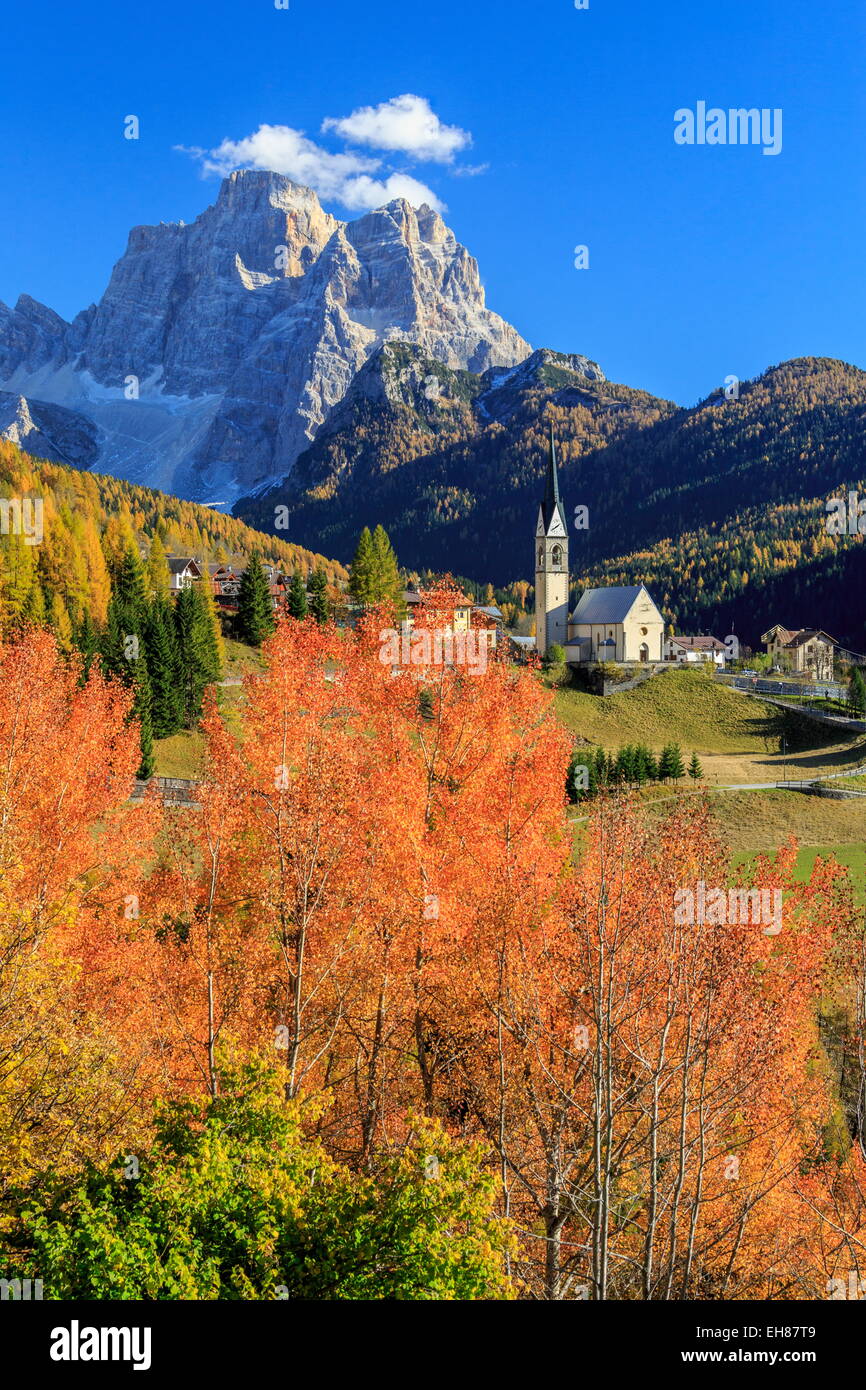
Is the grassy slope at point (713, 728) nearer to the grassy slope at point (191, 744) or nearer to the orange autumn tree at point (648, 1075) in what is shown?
the grassy slope at point (191, 744)

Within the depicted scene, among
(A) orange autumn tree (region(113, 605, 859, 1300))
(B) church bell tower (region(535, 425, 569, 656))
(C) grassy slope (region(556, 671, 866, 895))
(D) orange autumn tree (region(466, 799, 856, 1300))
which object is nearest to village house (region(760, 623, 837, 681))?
(B) church bell tower (region(535, 425, 569, 656))

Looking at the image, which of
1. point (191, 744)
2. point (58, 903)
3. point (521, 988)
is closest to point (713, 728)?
point (191, 744)

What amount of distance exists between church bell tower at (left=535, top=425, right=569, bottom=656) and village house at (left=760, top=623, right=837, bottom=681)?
2009 inches

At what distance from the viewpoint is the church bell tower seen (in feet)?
352

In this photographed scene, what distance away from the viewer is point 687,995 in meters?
13.5

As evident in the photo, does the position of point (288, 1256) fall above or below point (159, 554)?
below

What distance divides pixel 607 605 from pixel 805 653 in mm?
62175

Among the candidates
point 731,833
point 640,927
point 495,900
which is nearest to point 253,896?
point 495,900

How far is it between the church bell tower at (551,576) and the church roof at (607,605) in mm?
2197

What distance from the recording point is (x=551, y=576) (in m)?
108

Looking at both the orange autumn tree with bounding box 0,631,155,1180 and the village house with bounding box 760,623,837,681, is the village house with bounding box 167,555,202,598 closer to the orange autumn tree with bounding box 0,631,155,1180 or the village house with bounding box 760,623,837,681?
the orange autumn tree with bounding box 0,631,155,1180

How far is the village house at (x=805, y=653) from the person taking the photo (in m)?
143
